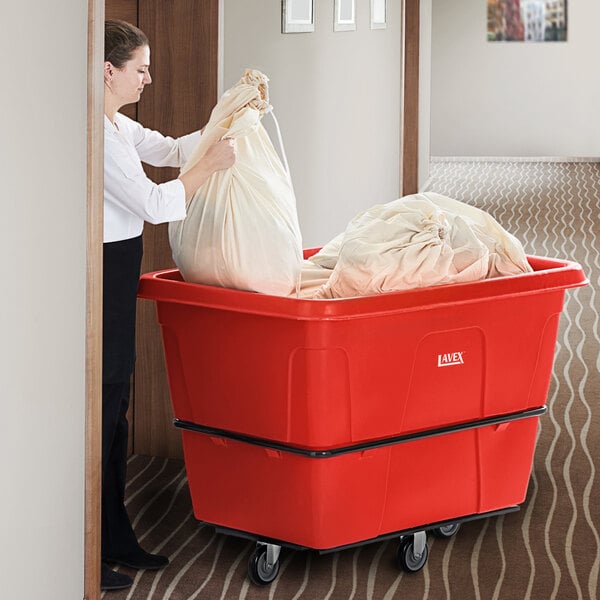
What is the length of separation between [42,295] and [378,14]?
4383 millimetres

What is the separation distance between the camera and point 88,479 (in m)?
→ 2.04

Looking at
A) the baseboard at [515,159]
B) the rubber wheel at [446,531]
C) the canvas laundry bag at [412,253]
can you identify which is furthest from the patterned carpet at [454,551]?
the baseboard at [515,159]

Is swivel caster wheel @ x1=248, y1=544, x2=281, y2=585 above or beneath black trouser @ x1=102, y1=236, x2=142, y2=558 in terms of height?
beneath

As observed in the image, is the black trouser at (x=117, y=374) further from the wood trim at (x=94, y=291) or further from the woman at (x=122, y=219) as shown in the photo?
the wood trim at (x=94, y=291)

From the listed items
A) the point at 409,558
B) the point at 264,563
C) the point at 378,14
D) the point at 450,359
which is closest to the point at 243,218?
the point at 450,359

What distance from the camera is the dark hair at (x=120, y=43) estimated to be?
7.81 feet

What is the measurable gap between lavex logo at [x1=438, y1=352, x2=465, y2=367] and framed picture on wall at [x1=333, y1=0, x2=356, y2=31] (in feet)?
7.52

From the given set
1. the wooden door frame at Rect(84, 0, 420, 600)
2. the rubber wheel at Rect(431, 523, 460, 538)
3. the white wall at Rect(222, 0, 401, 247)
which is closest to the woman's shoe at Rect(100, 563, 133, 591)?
the wooden door frame at Rect(84, 0, 420, 600)

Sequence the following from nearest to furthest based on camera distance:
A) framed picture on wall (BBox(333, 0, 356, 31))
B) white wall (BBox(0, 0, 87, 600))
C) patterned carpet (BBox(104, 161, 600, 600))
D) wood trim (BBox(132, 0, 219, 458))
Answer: white wall (BBox(0, 0, 87, 600))
patterned carpet (BBox(104, 161, 600, 600))
wood trim (BBox(132, 0, 219, 458))
framed picture on wall (BBox(333, 0, 356, 31))

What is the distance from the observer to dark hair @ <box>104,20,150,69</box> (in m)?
2.38

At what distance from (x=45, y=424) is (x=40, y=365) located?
0.39ft

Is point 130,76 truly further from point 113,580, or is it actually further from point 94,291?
point 113,580

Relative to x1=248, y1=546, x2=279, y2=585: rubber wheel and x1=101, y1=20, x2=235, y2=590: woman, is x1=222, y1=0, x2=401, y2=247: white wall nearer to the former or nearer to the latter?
x1=101, y1=20, x2=235, y2=590: woman

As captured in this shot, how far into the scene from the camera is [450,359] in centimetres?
247
